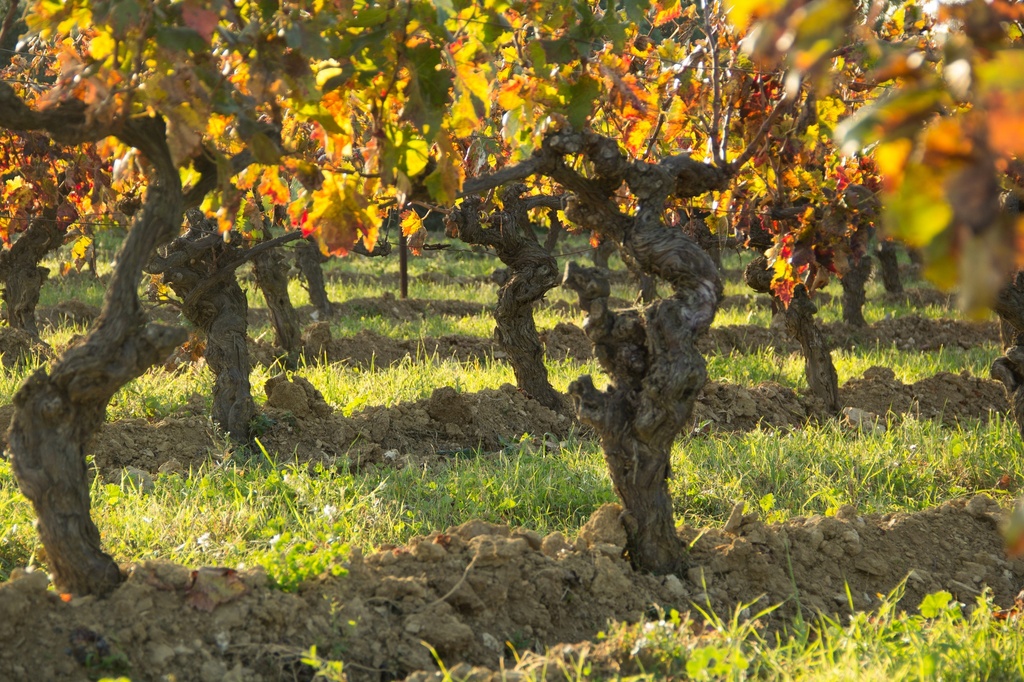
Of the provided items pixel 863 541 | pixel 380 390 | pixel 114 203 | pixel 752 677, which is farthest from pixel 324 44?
pixel 380 390

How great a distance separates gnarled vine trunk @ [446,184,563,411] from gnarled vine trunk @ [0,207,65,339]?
13.4ft

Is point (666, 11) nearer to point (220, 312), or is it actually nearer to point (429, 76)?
point (429, 76)

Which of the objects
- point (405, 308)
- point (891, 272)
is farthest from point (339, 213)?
point (891, 272)

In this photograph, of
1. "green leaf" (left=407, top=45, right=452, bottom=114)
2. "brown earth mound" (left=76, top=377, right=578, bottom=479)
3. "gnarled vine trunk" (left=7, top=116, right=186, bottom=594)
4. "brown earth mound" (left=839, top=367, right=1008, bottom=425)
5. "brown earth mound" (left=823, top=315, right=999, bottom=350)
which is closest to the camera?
"gnarled vine trunk" (left=7, top=116, right=186, bottom=594)

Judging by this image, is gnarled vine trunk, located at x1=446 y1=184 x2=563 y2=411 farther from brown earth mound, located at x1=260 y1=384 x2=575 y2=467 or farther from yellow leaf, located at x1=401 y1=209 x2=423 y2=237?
yellow leaf, located at x1=401 y1=209 x2=423 y2=237

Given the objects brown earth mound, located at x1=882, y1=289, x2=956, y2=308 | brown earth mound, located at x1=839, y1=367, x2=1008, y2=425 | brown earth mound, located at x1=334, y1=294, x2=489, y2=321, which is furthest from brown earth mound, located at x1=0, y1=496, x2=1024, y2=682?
brown earth mound, located at x1=882, y1=289, x2=956, y2=308

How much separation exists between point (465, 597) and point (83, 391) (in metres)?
1.24

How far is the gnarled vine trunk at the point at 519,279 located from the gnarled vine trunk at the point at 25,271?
13.4 ft

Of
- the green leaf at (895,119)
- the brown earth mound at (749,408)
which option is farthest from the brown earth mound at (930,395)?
the green leaf at (895,119)

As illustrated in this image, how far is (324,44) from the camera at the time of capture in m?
2.38

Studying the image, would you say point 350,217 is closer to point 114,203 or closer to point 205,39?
point 205,39

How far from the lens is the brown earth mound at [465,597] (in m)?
2.56

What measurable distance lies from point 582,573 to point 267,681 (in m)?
1.07

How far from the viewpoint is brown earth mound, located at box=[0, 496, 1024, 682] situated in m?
2.56
